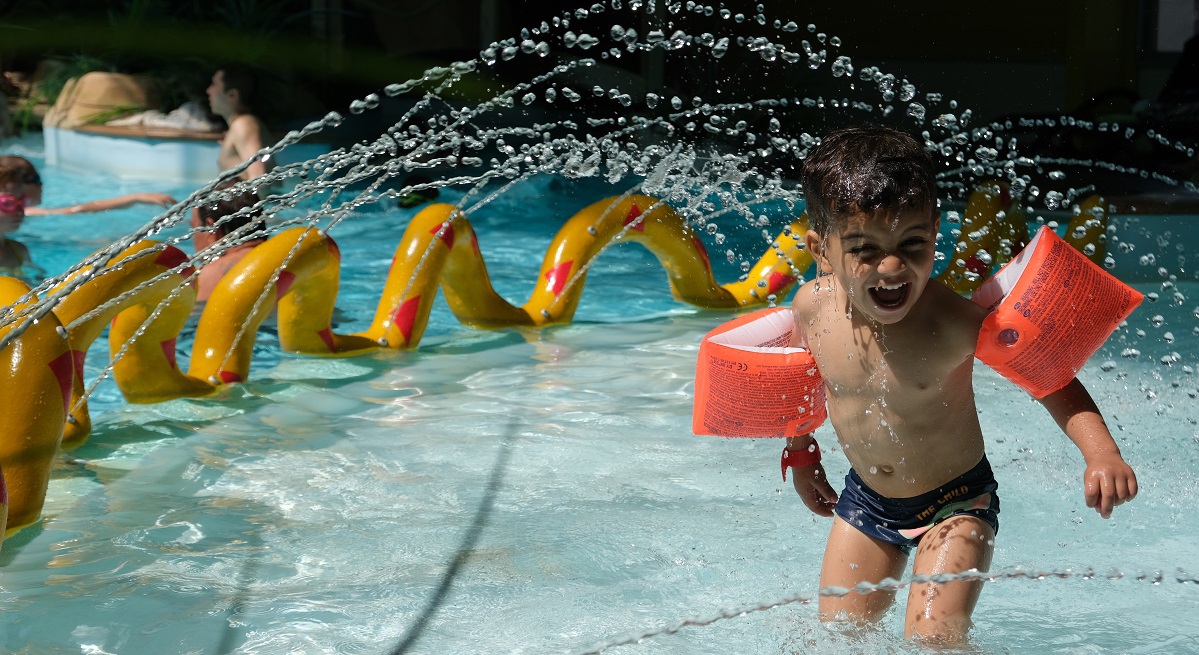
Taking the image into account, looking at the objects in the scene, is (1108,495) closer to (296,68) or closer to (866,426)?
(866,426)

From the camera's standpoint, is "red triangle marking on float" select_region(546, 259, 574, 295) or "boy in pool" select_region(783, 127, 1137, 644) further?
"red triangle marking on float" select_region(546, 259, 574, 295)

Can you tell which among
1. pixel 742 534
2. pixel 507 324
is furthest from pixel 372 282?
pixel 742 534

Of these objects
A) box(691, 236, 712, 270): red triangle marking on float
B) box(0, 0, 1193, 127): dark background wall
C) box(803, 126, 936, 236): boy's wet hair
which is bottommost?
box(691, 236, 712, 270): red triangle marking on float

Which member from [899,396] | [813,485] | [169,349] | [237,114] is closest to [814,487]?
[813,485]

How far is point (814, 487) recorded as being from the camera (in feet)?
A: 9.07

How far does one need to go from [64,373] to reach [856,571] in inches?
91.0

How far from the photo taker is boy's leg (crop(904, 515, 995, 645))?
2.32 m

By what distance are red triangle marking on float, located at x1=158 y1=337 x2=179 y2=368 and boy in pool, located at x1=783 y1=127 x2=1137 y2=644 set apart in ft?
9.44

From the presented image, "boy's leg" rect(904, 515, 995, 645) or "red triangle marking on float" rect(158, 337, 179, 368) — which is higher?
"boy's leg" rect(904, 515, 995, 645)

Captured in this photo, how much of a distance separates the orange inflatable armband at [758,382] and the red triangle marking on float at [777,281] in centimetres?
406

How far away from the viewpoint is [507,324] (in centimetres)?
610

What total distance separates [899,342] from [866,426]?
7.8 inches

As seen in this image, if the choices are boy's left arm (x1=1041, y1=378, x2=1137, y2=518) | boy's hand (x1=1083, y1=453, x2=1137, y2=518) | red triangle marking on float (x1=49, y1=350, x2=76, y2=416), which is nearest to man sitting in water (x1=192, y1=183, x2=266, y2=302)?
red triangle marking on float (x1=49, y1=350, x2=76, y2=416)

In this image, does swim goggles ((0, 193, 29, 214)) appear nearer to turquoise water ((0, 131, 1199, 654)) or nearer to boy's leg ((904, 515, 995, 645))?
turquoise water ((0, 131, 1199, 654))
